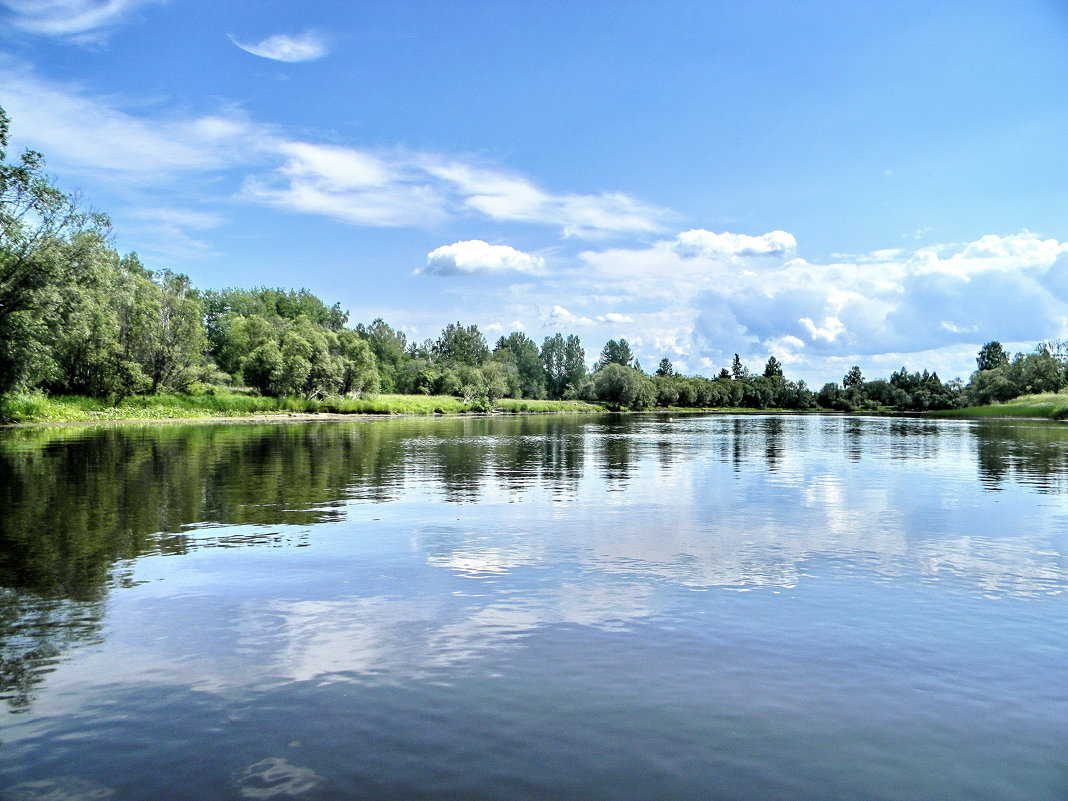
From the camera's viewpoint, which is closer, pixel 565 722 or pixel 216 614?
pixel 565 722

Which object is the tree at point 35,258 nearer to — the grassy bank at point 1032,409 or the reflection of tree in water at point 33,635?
the reflection of tree in water at point 33,635

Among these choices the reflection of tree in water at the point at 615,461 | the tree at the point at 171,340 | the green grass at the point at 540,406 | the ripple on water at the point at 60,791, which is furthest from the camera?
the green grass at the point at 540,406

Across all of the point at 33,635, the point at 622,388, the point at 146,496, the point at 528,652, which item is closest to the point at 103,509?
the point at 146,496

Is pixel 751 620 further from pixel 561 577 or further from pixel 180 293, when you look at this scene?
pixel 180 293

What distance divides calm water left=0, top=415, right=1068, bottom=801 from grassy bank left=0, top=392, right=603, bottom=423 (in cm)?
4988

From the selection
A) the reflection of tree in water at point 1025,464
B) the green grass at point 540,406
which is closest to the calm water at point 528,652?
the reflection of tree in water at point 1025,464

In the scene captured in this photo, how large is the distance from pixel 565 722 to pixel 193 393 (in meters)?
97.3

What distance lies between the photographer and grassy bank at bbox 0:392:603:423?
6116 cm

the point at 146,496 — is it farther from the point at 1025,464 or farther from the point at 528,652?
the point at 1025,464

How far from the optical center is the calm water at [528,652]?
600cm

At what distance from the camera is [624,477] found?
95.2ft

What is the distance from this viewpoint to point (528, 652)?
8.72 m

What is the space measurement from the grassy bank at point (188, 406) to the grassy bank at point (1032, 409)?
100 meters

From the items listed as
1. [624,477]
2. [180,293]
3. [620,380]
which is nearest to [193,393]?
[180,293]
